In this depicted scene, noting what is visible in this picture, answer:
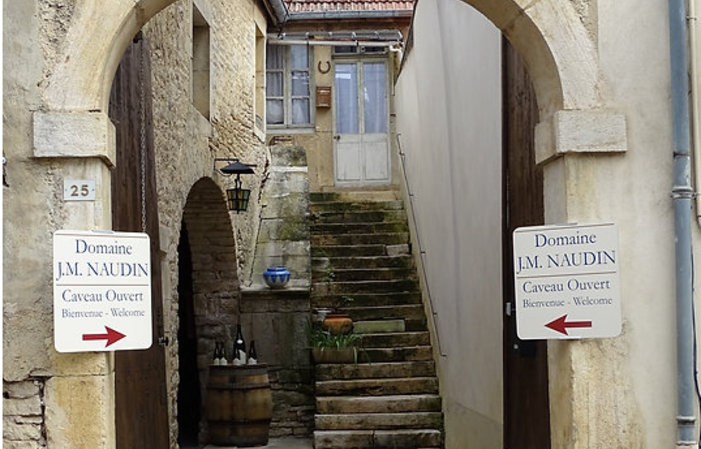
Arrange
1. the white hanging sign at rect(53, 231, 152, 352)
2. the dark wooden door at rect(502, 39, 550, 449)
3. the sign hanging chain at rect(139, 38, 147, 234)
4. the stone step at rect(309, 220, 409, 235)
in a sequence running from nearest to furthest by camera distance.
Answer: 1. the white hanging sign at rect(53, 231, 152, 352)
2. the dark wooden door at rect(502, 39, 550, 449)
3. the sign hanging chain at rect(139, 38, 147, 234)
4. the stone step at rect(309, 220, 409, 235)

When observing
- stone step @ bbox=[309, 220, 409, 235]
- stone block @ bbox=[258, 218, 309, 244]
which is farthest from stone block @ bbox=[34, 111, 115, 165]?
stone step @ bbox=[309, 220, 409, 235]

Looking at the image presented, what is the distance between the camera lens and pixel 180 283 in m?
10.5

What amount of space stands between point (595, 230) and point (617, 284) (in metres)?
0.25

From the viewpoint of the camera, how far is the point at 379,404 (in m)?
9.32

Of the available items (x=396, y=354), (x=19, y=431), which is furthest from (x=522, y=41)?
(x=396, y=354)

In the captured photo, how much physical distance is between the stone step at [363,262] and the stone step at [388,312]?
2.69ft

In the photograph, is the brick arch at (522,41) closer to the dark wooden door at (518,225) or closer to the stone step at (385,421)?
the dark wooden door at (518,225)

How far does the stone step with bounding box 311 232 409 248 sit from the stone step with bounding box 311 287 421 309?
1067mm

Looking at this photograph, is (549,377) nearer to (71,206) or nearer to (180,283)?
(71,206)

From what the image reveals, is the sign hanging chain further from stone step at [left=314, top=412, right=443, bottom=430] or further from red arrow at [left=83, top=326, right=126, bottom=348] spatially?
stone step at [left=314, top=412, right=443, bottom=430]

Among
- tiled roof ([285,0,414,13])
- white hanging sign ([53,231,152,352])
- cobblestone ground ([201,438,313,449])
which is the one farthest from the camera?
tiled roof ([285,0,414,13])

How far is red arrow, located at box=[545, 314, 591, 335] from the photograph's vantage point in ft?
13.4

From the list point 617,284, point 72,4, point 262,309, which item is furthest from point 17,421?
point 262,309

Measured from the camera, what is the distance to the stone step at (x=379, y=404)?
30.4 ft
